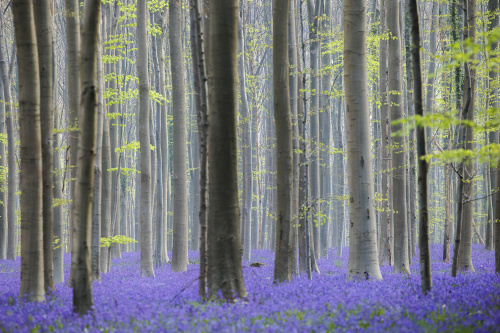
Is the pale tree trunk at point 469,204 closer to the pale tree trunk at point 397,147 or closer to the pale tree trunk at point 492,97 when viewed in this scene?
the pale tree trunk at point 492,97

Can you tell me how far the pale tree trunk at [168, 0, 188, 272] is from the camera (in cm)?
1397

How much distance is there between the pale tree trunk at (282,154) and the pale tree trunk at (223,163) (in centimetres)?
249

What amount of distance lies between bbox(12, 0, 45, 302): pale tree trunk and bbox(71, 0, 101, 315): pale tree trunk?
5.31 ft

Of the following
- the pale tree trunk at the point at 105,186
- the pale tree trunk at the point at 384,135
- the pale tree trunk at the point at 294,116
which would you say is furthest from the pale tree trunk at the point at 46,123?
the pale tree trunk at the point at 384,135

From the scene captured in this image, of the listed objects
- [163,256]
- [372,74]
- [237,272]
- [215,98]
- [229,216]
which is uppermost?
[372,74]

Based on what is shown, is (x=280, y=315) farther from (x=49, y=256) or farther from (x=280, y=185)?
(x=49, y=256)

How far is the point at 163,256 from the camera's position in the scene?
18438 mm

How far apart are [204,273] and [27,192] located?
3.19 m

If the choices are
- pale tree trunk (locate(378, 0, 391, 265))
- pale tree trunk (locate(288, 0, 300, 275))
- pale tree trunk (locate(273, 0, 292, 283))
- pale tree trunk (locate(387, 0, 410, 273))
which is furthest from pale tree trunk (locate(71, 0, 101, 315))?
pale tree trunk (locate(378, 0, 391, 265))

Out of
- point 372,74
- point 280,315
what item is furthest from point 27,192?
point 372,74

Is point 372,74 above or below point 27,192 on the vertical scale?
above

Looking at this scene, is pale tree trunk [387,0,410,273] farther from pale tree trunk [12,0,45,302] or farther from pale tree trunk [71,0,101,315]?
pale tree trunk [12,0,45,302]

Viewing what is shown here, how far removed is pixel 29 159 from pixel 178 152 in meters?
6.84

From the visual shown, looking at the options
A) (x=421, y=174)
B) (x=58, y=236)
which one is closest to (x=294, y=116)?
(x=421, y=174)
